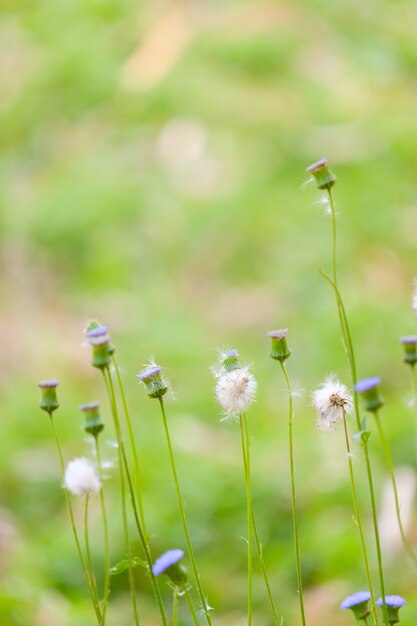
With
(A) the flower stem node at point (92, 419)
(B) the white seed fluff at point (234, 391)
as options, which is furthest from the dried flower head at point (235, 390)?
(A) the flower stem node at point (92, 419)

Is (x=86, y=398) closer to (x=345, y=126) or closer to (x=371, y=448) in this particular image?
(x=371, y=448)

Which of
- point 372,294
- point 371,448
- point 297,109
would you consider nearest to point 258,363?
point 372,294

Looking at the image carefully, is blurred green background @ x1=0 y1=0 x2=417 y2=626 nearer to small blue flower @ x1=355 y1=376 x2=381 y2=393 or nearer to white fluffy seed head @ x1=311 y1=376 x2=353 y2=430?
white fluffy seed head @ x1=311 y1=376 x2=353 y2=430

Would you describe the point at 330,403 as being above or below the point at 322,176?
below

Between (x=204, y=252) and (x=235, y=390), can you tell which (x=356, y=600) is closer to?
(x=235, y=390)

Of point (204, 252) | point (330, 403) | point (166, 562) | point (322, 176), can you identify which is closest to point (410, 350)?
point (330, 403)

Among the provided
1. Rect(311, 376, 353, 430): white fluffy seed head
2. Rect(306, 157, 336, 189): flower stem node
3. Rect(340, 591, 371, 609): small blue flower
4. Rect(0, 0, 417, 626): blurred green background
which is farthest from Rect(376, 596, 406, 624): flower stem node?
Rect(0, 0, 417, 626): blurred green background
